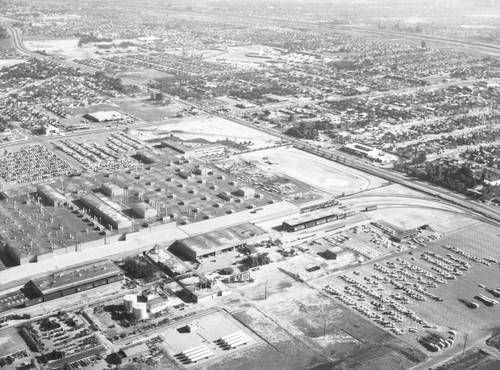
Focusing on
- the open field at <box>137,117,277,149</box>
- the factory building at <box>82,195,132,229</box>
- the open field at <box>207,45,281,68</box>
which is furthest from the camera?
the open field at <box>207,45,281,68</box>

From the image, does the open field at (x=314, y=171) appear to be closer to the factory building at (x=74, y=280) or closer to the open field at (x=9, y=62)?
the factory building at (x=74, y=280)

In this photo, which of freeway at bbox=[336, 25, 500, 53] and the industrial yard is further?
freeway at bbox=[336, 25, 500, 53]

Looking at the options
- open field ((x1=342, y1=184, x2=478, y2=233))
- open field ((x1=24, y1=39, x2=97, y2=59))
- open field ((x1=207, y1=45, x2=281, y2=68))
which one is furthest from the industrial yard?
open field ((x1=24, y1=39, x2=97, y2=59))

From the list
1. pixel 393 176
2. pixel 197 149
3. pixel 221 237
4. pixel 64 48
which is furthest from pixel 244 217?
pixel 64 48

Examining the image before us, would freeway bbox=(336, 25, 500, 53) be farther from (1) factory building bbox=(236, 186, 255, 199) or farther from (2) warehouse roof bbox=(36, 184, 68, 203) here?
(2) warehouse roof bbox=(36, 184, 68, 203)

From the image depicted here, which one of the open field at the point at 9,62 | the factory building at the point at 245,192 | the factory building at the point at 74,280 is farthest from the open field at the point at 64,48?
the factory building at the point at 74,280

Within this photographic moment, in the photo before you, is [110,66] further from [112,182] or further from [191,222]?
[191,222]

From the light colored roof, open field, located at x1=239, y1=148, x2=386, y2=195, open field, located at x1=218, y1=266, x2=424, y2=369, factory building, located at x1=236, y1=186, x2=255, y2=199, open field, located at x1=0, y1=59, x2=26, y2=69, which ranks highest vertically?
factory building, located at x1=236, y1=186, x2=255, y2=199
